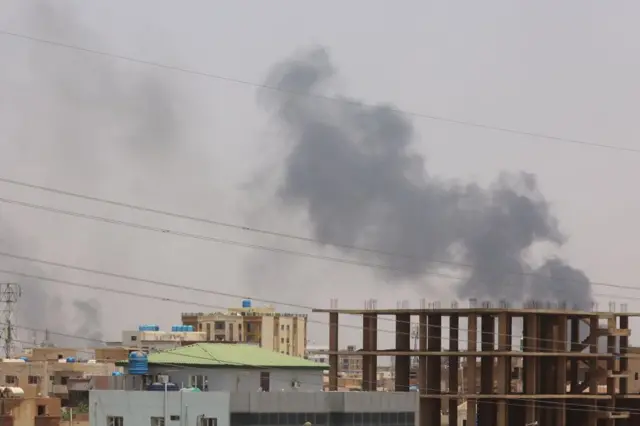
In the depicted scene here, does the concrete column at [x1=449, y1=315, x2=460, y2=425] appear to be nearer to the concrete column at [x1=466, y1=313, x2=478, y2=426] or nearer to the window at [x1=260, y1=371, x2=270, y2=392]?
the concrete column at [x1=466, y1=313, x2=478, y2=426]

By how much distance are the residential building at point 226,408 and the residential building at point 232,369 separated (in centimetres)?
815

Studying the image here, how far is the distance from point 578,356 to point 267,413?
6954cm

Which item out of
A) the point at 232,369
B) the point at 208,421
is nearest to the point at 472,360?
the point at 232,369

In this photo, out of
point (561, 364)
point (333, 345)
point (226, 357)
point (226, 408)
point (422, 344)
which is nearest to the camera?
point (226, 408)

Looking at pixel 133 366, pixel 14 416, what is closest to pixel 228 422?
pixel 133 366

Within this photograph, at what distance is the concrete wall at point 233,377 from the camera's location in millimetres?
110562

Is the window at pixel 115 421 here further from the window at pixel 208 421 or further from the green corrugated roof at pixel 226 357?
the green corrugated roof at pixel 226 357

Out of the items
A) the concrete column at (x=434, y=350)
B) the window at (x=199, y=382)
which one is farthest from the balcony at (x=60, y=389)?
the window at (x=199, y=382)

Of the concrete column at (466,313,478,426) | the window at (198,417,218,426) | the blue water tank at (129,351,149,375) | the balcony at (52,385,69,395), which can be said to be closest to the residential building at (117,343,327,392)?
the blue water tank at (129,351,149,375)

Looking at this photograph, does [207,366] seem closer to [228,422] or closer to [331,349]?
[228,422]

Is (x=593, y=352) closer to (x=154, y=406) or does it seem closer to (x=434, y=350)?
(x=434, y=350)

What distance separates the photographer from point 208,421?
329 ft

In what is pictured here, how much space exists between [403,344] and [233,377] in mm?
55898

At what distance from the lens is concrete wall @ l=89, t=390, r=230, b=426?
99.3 meters
